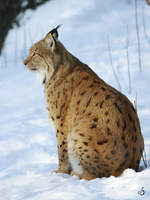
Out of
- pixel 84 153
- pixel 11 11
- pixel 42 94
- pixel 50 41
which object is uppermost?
pixel 11 11

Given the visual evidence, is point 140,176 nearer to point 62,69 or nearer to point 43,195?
point 43,195

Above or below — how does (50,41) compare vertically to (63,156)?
above

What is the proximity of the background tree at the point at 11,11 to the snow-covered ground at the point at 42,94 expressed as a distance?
0.22 m

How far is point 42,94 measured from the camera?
795cm

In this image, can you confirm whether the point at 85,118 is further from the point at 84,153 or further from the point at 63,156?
the point at 63,156

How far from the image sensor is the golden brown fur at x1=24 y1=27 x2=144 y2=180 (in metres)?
4.82

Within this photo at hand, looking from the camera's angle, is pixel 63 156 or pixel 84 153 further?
pixel 63 156

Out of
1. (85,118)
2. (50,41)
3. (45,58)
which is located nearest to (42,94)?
(45,58)

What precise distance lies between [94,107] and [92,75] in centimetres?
54

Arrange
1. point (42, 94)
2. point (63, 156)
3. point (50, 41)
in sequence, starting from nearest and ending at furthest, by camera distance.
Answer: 1. point (63, 156)
2. point (50, 41)
3. point (42, 94)

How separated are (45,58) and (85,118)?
0.97 m

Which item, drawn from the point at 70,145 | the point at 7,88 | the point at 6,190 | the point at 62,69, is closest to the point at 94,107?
the point at 70,145

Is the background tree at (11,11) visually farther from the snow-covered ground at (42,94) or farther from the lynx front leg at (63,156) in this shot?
the lynx front leg at (63,156)

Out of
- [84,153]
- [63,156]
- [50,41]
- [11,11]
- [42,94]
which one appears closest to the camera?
[84,153]
